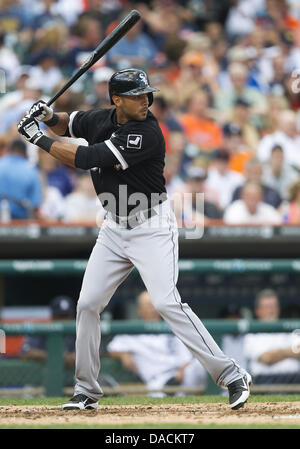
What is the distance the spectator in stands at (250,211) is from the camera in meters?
7.76

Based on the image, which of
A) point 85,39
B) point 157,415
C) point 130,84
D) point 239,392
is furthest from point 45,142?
point 85,39

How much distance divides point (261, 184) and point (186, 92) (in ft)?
7.91

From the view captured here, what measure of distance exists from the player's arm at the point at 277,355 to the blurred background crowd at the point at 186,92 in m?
1.19

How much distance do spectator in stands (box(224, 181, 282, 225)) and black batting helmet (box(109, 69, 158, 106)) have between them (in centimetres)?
321

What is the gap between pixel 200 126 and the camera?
9.84m

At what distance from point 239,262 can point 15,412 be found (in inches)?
101

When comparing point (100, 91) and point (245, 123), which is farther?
point (245, 123)

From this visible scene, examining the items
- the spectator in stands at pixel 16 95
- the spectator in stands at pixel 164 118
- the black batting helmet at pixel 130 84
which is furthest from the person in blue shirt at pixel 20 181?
the black batting helmet at pixel 130 84

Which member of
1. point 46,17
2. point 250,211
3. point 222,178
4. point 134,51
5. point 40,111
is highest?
point 46,17

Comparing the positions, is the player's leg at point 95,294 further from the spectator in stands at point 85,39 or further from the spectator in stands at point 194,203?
the spectator in stands at point 85,39

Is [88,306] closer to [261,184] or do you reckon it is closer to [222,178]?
[261,184]

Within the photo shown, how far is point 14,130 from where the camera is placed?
8719 mm
